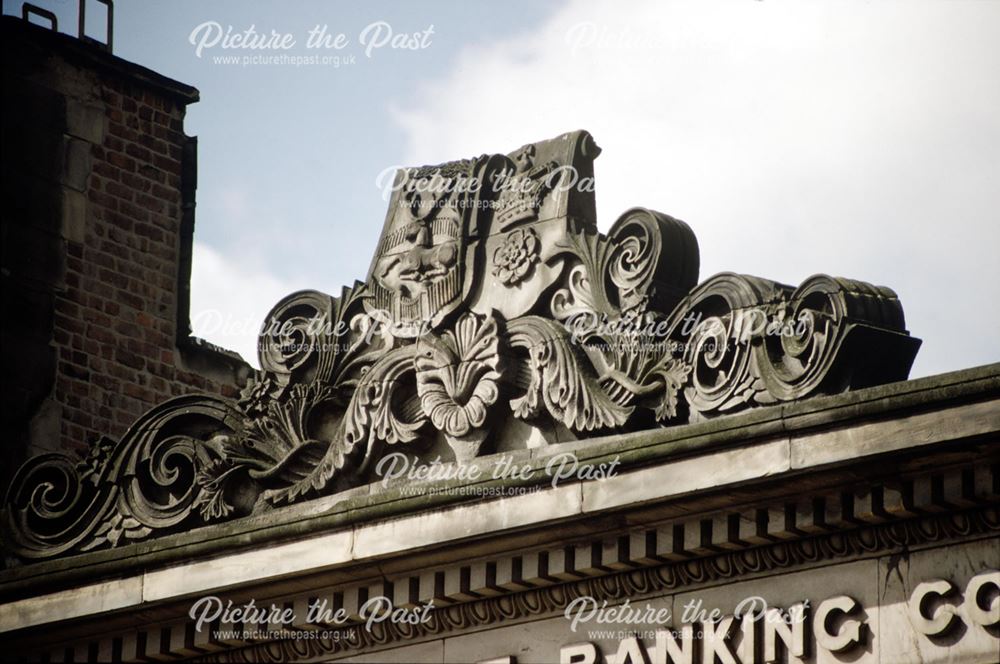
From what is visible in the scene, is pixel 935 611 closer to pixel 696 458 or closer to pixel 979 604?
pixel 979 604

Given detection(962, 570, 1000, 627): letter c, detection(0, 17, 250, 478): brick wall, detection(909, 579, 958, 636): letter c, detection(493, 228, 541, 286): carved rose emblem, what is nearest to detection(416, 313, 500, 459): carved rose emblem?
detection(493, 228, 541, 286): carved rose emblem

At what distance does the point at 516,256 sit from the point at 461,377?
0.73 meters

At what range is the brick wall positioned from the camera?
17109mm

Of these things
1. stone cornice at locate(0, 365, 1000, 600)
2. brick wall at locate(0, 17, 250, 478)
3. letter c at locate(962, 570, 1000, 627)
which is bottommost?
letter c at locate(962, 570, 1000, 627)

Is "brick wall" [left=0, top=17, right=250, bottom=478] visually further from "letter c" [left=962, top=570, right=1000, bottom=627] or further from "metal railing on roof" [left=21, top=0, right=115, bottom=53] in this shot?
"letter c" [left=962, top=570, right=1000, bottom=627]

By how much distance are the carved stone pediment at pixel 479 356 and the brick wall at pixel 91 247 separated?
3.18 metres

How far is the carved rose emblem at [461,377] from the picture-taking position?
12172 mm

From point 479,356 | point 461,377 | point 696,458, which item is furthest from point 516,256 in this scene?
point 696,458

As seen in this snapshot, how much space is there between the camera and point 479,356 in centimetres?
1224

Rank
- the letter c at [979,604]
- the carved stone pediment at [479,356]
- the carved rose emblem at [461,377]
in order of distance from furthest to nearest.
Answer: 1. the carved rose emblem at [461,377]
2. the carved stone pediment at [479,356]
3. the letter c at [979,604]

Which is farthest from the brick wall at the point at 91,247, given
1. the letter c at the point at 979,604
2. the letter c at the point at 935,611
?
the letter c at the point at 979,604

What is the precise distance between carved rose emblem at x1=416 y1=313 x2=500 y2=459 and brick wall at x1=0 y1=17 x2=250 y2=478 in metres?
5.38

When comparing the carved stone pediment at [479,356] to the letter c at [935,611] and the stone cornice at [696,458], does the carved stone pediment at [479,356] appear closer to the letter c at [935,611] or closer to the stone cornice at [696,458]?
the stone cornice at [696,458]

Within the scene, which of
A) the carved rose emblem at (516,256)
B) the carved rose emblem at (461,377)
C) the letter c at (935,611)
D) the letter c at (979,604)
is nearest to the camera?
the letter c at (979,604)
